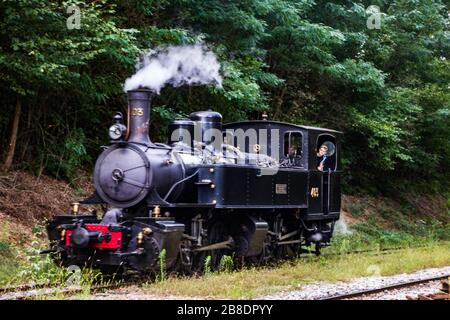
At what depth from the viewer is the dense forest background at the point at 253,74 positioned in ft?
38.7

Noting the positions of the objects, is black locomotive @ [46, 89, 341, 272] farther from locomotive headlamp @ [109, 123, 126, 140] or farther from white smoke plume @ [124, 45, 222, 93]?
white smoke plume @ [124, 45, 222, 93]

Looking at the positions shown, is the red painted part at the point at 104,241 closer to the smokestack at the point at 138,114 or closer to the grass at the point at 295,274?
the grass at the point at 295,274

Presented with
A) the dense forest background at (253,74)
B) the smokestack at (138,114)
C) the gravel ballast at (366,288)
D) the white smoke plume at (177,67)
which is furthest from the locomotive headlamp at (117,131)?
the gravel ballast at (366,288)

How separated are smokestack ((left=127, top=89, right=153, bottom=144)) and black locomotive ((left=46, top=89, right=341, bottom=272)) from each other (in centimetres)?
1

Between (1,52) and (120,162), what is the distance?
315cm

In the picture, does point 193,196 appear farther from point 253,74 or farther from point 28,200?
point 253,74

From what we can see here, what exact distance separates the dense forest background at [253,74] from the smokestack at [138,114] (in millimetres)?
1692

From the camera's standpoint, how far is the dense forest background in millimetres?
11789

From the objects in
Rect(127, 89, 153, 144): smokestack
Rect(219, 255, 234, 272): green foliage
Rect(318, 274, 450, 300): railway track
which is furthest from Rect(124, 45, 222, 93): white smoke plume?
Rect(318, 274, 450, 300): railway track

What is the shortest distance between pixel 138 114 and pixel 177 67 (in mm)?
3068

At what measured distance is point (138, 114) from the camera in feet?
33.6

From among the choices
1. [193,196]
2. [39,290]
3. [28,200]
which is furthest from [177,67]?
[39,290]

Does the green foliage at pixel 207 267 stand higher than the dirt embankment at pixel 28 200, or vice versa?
the dirt embankment at pixel 28 200

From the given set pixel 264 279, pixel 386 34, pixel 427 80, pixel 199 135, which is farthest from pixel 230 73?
pixel 427 80
